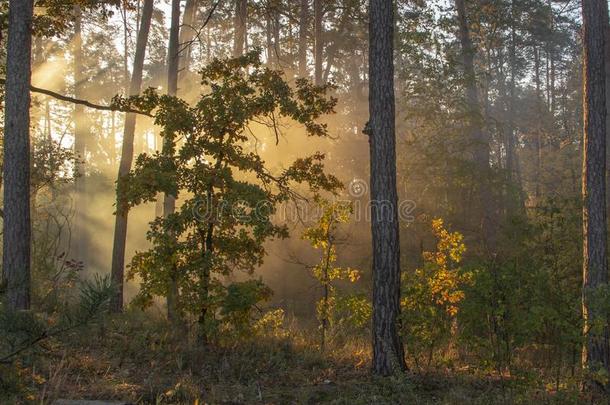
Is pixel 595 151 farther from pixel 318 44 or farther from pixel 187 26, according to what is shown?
pixel 318 44

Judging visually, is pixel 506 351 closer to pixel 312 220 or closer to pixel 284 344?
pixel 284 344

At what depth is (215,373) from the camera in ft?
27.4

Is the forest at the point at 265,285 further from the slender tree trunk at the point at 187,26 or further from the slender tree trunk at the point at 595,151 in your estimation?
the slender tree trunk at the point at 187,26

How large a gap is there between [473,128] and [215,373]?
14.8m

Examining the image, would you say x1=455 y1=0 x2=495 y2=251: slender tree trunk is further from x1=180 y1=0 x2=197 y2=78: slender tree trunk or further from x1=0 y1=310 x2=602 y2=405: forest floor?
x1=180 y1=0 x2=197 y2=78: slender tree trunk

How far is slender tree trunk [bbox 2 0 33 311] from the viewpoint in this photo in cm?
899

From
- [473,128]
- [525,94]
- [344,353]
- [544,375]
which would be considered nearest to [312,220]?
[473,128]

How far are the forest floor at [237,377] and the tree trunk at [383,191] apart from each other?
838 millimetres

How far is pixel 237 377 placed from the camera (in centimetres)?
837

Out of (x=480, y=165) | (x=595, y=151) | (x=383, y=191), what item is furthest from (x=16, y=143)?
(x=480, y=165)

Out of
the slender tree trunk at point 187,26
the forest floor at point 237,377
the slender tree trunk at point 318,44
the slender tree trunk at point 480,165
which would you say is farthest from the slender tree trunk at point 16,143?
the slender tree trunk at point 318,44

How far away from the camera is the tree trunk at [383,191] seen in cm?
848

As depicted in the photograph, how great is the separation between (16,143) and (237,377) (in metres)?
5.04

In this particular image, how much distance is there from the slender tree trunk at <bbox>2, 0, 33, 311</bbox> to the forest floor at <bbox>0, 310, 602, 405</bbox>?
162cm
